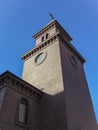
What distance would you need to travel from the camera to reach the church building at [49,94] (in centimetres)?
1144

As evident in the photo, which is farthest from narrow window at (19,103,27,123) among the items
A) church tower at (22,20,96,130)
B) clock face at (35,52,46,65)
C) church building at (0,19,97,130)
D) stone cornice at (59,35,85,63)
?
stone cornice at (59,35,85,63)

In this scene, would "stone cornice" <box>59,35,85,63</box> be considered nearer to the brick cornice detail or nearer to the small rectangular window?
the brick cornice detail

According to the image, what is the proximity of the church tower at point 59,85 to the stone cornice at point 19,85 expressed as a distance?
77 cm

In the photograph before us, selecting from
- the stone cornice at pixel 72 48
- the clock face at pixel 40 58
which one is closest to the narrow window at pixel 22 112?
the clock face at pixel 40 58

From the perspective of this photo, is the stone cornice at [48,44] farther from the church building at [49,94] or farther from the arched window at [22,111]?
the arched window at [22,111]

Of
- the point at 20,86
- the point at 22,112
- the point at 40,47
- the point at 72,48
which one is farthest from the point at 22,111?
the point at 72,48

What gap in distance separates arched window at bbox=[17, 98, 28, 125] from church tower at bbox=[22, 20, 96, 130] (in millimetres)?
1324

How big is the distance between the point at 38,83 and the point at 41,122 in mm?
4268

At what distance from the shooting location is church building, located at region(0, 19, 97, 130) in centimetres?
1144

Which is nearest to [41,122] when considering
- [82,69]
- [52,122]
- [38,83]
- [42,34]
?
[52,122]

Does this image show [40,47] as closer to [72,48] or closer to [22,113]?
[72,48]

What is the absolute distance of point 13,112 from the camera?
442 inches

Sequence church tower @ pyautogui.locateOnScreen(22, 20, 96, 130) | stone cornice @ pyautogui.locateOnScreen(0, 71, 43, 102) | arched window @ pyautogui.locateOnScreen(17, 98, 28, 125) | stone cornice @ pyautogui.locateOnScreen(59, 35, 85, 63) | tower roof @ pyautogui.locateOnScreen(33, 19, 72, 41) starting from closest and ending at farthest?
arched window @ pyautogui.locateOnScreen(17, 98, 28, 125) < stone cornice @ pyautogui.locateOnScreen(0, 71, 43, 102) < church tower @ pyautogui.locateOnScreen(22, 20, 96, 130) < stone cornice @ pyautogui.locateOnScreen(59, 35, 85, 63) < tower roof @ pyautogui.locateOnScreen(33, 19, 72, 41)

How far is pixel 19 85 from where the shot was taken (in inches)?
499
